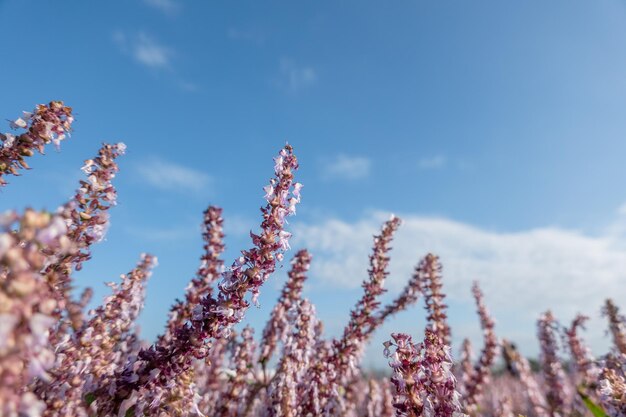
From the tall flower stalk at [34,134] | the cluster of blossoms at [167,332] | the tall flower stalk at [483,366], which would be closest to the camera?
the cluster of blossoms at [167,332]

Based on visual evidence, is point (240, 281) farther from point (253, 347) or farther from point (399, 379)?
point (253, 347)

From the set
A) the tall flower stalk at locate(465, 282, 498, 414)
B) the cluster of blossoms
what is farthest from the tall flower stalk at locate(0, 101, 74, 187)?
the tall flower stalk at locate(465, 282, 498, 414)

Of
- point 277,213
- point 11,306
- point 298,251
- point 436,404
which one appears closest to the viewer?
point 11,306

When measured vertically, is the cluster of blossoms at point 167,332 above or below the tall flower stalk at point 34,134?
below

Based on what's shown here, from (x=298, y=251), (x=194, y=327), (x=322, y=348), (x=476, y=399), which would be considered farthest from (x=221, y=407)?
(x=476, y=399)

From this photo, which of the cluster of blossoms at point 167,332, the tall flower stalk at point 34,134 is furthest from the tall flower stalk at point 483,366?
the tall flower stalk at point 34,134

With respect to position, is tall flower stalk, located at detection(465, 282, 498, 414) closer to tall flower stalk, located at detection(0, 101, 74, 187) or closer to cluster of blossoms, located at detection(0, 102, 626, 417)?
cluster of blossoms, located at detection(0, 102, 626, 417)

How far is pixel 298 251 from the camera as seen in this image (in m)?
8.81

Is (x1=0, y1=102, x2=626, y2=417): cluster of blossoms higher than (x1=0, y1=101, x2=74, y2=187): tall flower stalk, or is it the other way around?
(x1=0, y1=101, x2=74, y2=187): tall flower stalk

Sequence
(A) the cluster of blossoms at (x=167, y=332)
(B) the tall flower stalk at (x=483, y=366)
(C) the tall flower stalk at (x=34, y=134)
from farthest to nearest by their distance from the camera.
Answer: (B) the tall flower stalk at (x=483, y=366) < (C) the tall flower stalk at (x=34, y=134) < (A) the cluster of blossoms at (x=167, y=332)

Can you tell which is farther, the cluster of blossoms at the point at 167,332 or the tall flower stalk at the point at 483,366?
the tall flower stalk at the point at 483,366

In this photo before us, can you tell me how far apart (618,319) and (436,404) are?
9475 millimetres

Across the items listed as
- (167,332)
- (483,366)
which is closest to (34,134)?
(167,332)

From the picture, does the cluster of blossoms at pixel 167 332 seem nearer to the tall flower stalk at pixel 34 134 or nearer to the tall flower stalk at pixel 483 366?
the tall flower stalk at pixel 34 134
